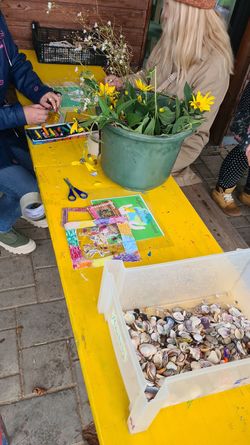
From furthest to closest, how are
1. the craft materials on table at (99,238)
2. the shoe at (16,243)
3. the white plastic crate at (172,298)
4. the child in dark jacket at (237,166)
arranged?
the child in dark jacket at (237,166), the shoe at (16,243), the craft materials on table at (99,238), the white plastic crate at (172,298)

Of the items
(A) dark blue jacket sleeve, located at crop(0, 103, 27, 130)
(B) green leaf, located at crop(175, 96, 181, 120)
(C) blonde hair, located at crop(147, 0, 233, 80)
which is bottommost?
(A) dark blue jacket sleeve, located at crop(0, 103, 27, 130)

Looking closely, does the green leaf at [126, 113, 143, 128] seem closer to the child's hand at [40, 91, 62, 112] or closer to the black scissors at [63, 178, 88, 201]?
the black scissors at [63, 178, 88, 201]

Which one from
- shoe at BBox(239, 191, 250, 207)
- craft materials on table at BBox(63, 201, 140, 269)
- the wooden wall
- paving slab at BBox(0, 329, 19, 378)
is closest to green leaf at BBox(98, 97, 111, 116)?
craft materials on table at BBox(63, 201, 140, 269)

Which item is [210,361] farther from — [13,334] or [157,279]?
[13,334]

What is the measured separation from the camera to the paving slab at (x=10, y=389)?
1.48 metres

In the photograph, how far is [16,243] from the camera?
1.97 meters

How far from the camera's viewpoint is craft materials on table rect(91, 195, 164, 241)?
1.18 m

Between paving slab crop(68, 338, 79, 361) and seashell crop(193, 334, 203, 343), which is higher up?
seashell crop(193, 334, 203, 343)

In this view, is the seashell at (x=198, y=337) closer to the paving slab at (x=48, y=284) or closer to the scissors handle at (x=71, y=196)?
the scissors handle at (x=71, y=196)

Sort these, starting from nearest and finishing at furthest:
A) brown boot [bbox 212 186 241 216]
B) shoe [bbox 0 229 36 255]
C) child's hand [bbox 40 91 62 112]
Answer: child's hand [bbox 40 91 62 112]
shoe [bbox 0 229 36 255]
brown boot [bbox 212 186 241 216]

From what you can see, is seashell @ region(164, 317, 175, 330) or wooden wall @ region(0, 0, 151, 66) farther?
wooden wall @ region(0, 0, 151, 66)

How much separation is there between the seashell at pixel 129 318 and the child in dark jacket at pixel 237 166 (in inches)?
52.2

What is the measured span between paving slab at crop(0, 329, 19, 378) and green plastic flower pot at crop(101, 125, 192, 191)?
97cm

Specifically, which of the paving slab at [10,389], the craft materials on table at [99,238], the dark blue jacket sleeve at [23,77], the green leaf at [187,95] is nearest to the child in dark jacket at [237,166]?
the green leaf at [187,95]
